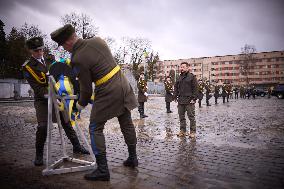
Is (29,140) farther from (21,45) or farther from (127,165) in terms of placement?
(21,45)

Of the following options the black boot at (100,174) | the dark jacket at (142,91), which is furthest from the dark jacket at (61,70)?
the dark jacket at (142,91)

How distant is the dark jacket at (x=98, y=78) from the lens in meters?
3.54

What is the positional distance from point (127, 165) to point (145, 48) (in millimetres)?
65031

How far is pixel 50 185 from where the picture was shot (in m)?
3.43

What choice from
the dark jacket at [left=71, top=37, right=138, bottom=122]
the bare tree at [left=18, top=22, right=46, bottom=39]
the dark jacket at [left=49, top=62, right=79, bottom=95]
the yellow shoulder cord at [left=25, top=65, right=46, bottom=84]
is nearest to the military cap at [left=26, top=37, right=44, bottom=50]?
the yellow shoulder cord at [left=25, top=65, right=46, bottom=84]

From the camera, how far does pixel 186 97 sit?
23.7ft

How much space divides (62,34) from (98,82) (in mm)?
796

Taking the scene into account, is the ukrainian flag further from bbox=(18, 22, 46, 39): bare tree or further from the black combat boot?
bbox=(18, 22, 46, 39): bare tree

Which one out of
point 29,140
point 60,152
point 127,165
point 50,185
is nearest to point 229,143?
point 127,165

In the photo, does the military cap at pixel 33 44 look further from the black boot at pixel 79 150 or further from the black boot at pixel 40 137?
the black boot at pixel 79 150

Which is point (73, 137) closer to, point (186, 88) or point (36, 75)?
point (36, 75)

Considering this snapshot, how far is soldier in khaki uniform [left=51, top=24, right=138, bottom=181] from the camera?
355cm

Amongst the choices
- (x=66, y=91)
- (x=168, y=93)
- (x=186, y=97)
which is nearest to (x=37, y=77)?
(x=66, y=91)

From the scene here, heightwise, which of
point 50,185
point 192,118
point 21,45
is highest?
point 21,45
